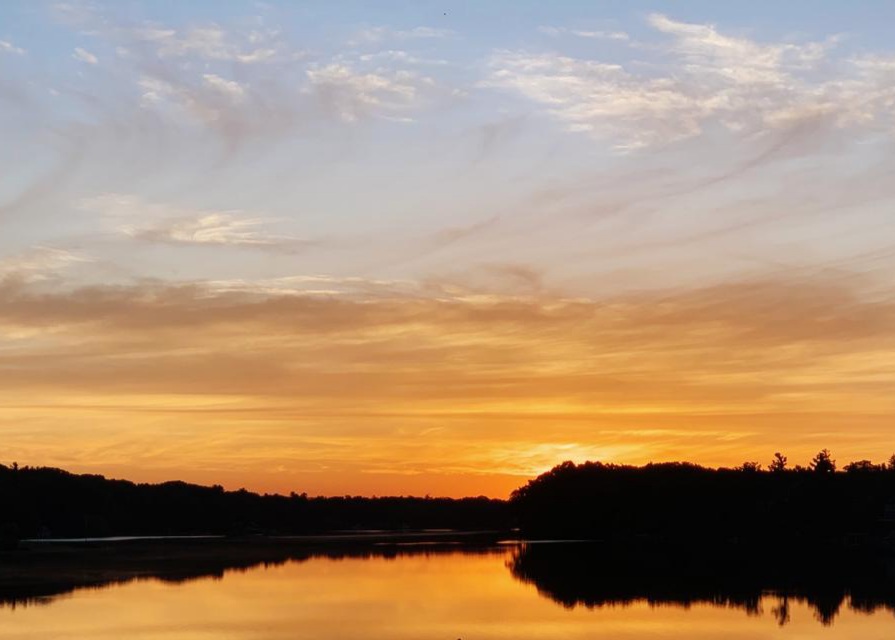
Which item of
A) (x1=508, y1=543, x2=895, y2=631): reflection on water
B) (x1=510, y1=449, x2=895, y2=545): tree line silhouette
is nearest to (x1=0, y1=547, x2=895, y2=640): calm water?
(x1=508, y1=543, x2=895, y2=631): reflection on water

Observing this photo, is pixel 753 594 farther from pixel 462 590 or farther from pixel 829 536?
pixel 829 536

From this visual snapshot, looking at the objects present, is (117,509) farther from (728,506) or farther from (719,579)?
(719,579)

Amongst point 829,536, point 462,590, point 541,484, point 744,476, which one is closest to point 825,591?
point 462,590

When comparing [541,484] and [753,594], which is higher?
[541,484]

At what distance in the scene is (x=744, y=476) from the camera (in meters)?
144

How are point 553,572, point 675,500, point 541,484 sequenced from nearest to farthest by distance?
point 553,572 < point 675,500 < point 541,484

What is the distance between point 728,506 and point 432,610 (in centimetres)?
9045

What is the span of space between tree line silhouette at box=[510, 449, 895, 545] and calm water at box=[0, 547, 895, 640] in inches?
2632

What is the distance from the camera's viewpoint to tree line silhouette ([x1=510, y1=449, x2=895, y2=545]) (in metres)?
132

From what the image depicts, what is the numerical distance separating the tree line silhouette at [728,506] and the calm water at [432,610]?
66851 mm

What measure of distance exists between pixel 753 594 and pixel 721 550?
159 feet

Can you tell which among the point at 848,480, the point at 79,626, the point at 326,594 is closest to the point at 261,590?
the point at 326,594

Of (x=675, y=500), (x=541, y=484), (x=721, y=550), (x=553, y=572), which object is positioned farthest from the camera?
(x=541, y=484)

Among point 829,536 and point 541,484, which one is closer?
point 829,536
